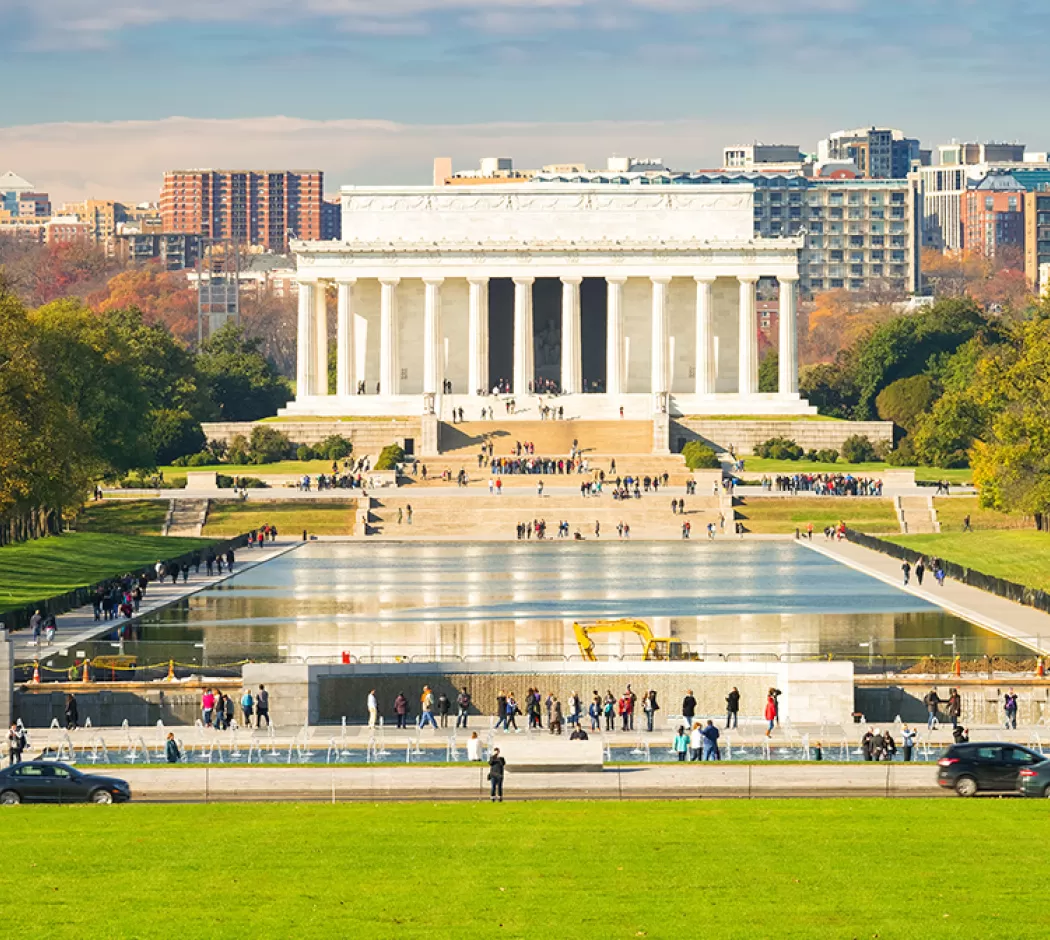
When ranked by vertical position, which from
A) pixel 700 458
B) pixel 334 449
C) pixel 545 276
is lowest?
pixel 700 458

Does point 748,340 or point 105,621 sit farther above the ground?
point 748,340

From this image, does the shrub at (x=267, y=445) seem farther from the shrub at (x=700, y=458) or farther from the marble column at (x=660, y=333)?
the marble column at (x=660, y=333)

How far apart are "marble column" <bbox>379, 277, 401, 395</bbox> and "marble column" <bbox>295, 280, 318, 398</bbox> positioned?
439 centimetres

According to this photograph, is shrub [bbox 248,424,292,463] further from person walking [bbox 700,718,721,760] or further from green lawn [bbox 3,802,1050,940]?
green lawn [bbox 3,802,1050,940]

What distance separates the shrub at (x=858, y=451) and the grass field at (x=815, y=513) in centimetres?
2040

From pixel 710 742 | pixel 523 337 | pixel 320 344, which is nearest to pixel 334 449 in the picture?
pixel 320 344

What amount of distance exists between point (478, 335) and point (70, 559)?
64.2 m

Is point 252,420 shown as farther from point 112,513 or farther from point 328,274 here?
point 112,513

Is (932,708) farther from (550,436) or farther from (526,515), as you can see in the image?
(550,436)

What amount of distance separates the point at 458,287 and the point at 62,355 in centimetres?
5544

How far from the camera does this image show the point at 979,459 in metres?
93.9

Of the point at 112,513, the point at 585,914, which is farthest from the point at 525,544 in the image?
the point at 585,914

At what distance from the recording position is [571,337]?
147000 mm

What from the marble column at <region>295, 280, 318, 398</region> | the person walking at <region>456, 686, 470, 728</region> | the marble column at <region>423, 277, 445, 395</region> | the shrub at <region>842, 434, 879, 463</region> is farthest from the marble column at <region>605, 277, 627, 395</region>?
the person walking at <region>456, 686, 470, 728</region>
